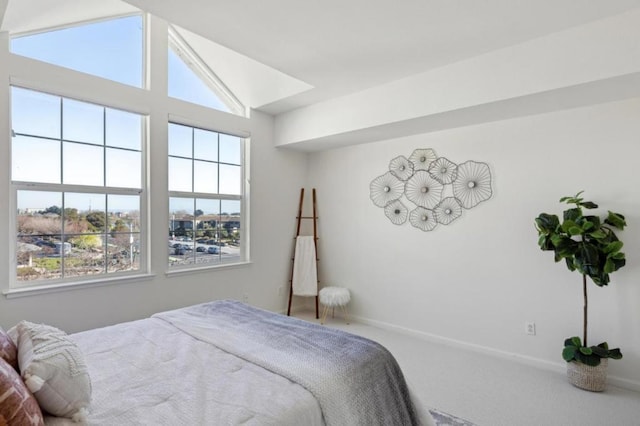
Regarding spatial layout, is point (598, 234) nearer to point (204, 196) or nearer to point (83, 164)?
point (204, 196)

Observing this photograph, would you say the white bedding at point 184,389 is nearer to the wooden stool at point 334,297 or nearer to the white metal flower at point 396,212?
the wooden stool at point 334,297

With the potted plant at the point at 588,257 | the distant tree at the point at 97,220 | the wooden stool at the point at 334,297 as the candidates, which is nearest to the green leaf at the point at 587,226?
the potted plant at the point at 588,257

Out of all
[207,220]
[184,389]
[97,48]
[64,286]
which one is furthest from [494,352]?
[97,48]

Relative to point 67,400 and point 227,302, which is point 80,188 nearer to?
point 227,302

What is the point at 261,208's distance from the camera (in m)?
4.24

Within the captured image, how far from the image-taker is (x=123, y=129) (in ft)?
10.2

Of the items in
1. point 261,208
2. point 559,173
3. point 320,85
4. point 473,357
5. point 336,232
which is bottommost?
point 473,357

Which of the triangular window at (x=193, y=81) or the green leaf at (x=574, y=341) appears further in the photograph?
the triangular window at (x=193, y=81)

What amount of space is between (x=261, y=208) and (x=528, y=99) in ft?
9.66

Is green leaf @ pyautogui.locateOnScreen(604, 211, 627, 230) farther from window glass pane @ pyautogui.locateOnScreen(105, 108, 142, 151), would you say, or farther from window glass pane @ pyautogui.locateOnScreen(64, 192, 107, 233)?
window glass pane @ pyautogui.locateOnScreen(64, 192, 107, 233)

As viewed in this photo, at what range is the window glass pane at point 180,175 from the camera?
137 inches

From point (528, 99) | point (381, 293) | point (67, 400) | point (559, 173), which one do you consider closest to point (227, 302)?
point (67, 400)

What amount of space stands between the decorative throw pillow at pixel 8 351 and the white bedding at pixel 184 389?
29 cm

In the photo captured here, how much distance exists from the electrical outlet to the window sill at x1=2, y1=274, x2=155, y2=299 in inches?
137
